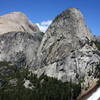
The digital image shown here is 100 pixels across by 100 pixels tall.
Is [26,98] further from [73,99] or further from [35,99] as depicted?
[73,99]

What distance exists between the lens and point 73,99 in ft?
655

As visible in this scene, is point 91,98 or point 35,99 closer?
point 91,98

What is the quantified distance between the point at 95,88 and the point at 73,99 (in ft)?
78.8

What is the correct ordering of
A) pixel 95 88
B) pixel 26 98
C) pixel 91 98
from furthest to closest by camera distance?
1. pixel 26 98
2. pixel 95 88
3. pixel 91 98

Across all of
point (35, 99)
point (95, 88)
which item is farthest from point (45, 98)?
point (95, 88)

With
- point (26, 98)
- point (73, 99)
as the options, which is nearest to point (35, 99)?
point (26, 98)

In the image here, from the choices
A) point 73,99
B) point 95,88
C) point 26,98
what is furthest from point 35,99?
point 95,88

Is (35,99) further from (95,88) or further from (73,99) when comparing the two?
(95,88)

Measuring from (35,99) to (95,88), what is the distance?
48.0m

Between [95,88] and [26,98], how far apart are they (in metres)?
54.3

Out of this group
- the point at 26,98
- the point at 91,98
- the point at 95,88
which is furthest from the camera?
the point at 26,98

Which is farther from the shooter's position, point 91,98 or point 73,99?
point 73,99

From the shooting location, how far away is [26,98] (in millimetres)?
199500

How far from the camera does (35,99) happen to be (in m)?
200
